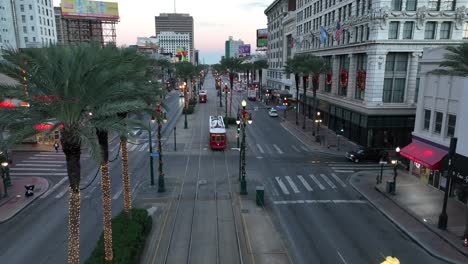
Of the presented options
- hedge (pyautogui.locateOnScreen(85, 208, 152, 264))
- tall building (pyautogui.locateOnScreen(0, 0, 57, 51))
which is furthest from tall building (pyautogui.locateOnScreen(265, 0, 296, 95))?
hedge (pyautogui.locateOnScreen(85, 208, 152, 264))

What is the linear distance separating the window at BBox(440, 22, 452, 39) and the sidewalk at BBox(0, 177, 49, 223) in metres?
45.8

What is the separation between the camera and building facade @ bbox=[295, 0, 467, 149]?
38594mm

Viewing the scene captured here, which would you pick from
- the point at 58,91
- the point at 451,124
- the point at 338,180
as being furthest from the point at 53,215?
the point at 451,124

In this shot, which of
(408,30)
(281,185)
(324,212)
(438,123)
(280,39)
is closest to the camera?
(324,212)

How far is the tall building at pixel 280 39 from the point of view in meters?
90.2

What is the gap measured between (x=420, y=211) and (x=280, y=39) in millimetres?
87010

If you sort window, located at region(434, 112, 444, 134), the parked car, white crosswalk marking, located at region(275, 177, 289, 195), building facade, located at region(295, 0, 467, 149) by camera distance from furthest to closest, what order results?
building facade, located at region(295, 0, 467, 149) → the parked car → white crosswalk marking, located at region(275, 177, 289, 195) → window, located at region(434, 112, 444, 134)

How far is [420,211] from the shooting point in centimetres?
2345

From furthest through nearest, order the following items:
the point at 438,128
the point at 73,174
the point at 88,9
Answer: the point at 88,9 < the point at 438,128 < the point at 73,174

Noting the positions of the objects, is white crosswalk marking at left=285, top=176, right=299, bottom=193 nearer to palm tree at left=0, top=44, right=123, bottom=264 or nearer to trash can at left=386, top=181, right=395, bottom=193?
trash can at left=386, top=181, right=395, bottom=193

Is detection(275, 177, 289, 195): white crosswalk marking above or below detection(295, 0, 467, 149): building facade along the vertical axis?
below

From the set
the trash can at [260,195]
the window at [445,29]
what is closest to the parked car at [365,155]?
the window at [445,29]

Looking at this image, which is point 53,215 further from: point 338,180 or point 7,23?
point 7,23

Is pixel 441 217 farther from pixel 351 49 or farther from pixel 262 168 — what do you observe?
pixel 351 49
